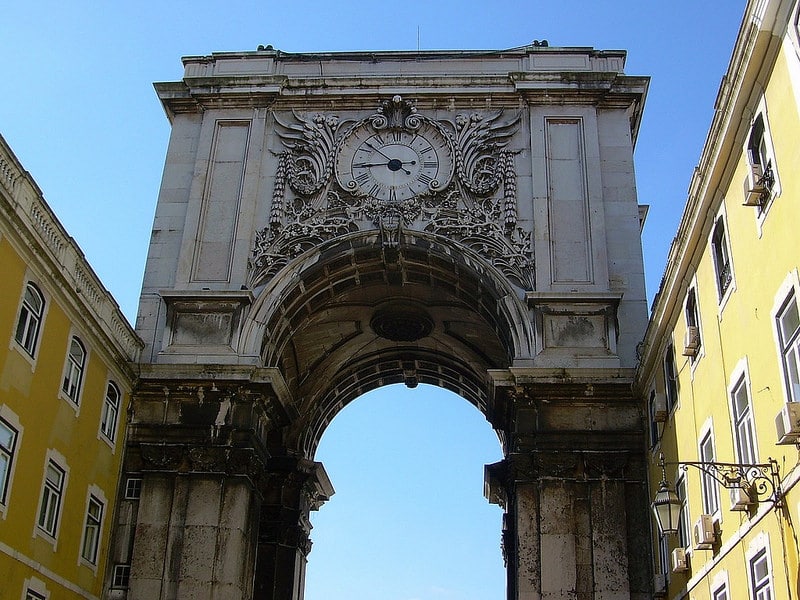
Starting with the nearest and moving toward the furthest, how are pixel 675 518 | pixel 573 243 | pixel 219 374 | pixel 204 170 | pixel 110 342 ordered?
1. pixel 675 518
2. pixel 110 342
3. pixel 219 374
4. pixel 573 243
5. pixel 204 170

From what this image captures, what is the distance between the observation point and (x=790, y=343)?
13.4m

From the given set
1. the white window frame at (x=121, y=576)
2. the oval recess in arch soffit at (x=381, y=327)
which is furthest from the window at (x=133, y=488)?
the oval recess in arch soffit at (x=381, y=327)

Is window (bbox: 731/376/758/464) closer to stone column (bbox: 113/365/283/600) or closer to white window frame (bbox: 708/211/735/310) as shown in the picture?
white window frame (bbox: 708/211/735/310)

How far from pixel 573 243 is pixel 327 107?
924cm

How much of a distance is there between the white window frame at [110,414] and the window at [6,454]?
16.6 feet

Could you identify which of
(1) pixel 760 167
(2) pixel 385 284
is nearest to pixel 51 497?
(2) pixel 385 284

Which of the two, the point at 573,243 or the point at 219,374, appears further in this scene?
the point at 573,243

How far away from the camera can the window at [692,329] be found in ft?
62.1

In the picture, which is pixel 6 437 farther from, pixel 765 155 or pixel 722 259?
pixel 765 155

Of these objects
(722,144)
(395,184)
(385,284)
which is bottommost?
(722,144)

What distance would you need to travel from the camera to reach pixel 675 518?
16281 mm

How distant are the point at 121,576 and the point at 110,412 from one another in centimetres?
417

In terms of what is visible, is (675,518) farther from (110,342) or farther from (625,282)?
(110,342)

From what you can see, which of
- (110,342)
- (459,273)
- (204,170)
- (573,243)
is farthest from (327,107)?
(110,342)
